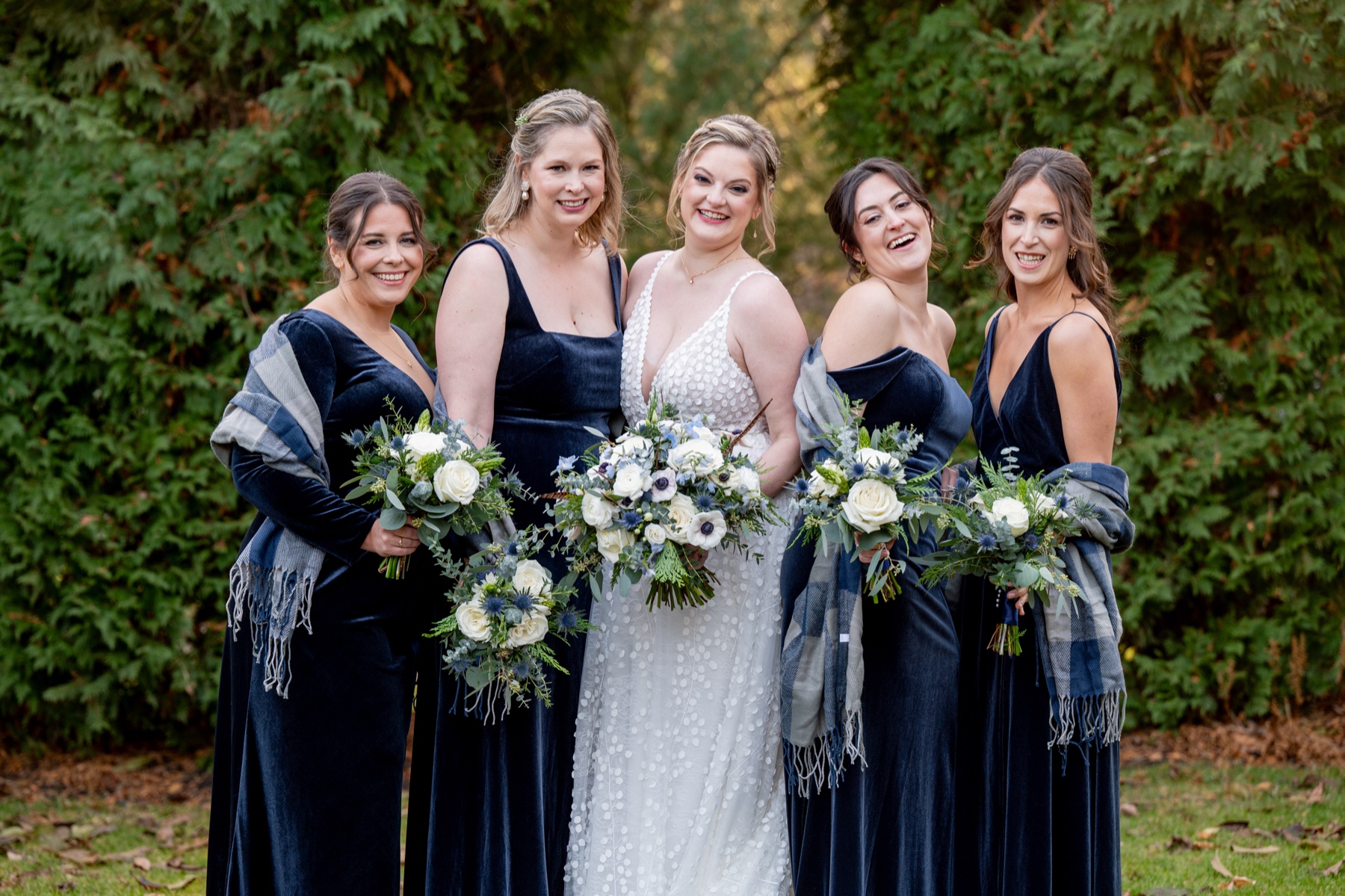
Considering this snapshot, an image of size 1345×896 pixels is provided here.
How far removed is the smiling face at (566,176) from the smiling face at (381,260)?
44cm

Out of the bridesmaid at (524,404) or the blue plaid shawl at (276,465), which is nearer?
the blue plaid shawl at (276,465)

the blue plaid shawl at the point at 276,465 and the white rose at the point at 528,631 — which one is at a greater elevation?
the blue plaid shawl at the point at 276,465

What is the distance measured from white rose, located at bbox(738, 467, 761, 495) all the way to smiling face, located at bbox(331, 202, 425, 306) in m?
1.24

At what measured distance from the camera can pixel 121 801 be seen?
19.5 ft

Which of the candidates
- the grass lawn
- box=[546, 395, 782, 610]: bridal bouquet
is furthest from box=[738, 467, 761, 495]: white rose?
the grass lawn

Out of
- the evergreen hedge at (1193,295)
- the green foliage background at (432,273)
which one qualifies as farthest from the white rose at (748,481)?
the evergreen hedge at (1193,295)

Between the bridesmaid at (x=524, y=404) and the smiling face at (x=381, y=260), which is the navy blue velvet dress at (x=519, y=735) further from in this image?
the smiling face at (x=381, y=260)

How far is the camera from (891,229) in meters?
3.73

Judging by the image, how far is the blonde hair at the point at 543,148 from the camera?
3852mm

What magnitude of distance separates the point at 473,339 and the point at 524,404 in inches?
10.9

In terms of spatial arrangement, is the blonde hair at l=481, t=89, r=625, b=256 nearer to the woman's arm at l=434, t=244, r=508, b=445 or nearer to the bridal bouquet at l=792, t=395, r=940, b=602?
the woman's arm at l=434, t=244, r=508, b=445

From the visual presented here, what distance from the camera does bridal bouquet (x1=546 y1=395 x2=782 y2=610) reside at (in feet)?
10.6

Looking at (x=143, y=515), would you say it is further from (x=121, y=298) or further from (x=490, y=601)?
(x=490, y=601)

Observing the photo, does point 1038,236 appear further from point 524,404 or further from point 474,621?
point 474,621
